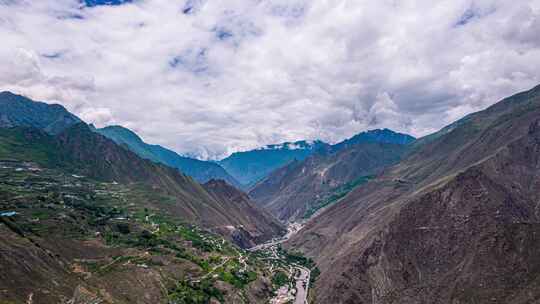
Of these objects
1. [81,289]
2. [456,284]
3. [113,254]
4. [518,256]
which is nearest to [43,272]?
[81,289]

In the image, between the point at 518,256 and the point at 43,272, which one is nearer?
the point at 43,272

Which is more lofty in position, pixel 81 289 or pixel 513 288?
pixel 81 289

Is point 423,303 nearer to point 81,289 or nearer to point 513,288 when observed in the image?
point 513,288

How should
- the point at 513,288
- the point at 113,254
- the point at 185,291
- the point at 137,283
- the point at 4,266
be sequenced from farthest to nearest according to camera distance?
the point at 113,254 → the point at 185,291 → the point at 137,283 → the point at 513,288 → the point at 4,266

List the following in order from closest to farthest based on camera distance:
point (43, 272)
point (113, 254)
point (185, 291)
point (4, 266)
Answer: point (4, 266) < point (43, 272) < point (185, 291) < point (113, 254)

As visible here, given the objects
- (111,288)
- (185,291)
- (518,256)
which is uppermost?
(111,288)

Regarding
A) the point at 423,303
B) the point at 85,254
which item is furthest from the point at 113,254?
the point at 423,303

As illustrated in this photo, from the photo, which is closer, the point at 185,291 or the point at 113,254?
the point at 185,291

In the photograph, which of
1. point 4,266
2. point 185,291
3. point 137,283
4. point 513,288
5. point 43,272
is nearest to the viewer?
point 4,266

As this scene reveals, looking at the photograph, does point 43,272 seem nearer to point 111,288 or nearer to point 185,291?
point 111,288
